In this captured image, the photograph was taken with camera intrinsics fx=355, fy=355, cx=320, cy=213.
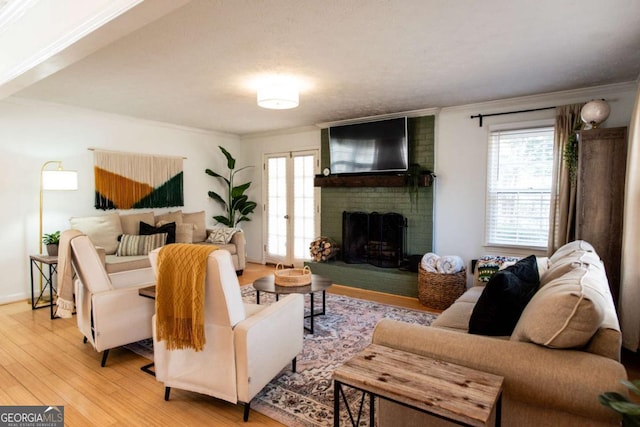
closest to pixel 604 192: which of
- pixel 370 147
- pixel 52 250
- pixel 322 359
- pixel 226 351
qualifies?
pixel 370 147

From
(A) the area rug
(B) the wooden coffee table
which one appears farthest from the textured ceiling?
(A) the area rug

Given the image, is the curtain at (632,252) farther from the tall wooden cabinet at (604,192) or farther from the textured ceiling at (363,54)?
the textured ceiling at (363,54)

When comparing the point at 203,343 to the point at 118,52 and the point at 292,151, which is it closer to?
the point at 118,52

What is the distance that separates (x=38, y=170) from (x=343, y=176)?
3.92 metres

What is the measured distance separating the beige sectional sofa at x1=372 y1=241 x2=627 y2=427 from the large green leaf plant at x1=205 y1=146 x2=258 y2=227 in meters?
5.16

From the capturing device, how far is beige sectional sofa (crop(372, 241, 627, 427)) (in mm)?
1280

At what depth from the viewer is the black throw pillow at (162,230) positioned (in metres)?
4.84

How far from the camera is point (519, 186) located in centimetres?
419

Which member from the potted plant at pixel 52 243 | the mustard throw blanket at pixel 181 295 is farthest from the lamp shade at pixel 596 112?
the potted plant at pixel 52 243

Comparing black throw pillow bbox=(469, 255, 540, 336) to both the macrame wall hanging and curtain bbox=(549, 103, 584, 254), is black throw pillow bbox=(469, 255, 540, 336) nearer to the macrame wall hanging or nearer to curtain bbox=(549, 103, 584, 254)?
curtain bbox=(549, 103, 584, 254)

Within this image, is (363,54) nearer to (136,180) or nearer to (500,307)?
(500,307)

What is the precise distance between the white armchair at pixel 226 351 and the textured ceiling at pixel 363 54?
156 cm

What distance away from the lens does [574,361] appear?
133 centimetres

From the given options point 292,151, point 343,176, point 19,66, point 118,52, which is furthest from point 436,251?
point 19,66
